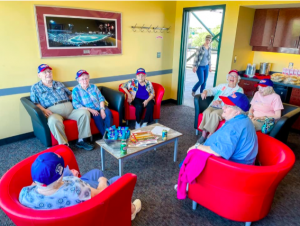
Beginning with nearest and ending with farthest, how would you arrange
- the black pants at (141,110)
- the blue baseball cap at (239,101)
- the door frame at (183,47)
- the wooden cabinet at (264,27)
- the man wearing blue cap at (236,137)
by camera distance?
the man wearing blue cap at (236,137) → the blue baseball cap at (239,101) → the black pants at (141,110) → the wooden cabinet at (264,27) → the door frame at (183,47)

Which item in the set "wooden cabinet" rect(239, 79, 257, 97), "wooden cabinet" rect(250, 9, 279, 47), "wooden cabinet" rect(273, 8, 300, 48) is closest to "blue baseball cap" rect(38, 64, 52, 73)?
"wooden cabinet" rect(239, 79, 257, 97)

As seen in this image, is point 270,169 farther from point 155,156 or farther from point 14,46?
point 14,46

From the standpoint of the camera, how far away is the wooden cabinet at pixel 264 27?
Answer: 4195 millimetres

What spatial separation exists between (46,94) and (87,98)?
58cm

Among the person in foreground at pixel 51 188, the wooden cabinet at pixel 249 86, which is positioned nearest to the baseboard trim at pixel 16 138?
the person in foreground at pixel 51 188

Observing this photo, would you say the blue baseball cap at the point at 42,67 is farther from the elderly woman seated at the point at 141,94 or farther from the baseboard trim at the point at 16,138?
the elderly woman seated at the point at 141,94

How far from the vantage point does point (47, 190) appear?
1264 mm

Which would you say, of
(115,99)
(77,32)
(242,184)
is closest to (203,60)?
(115,99)

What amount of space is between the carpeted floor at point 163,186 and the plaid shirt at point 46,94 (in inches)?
26.9

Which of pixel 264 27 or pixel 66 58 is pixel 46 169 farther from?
pixel 264 27

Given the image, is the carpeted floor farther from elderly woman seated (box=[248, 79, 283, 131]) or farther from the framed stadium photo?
the framed stadium photo

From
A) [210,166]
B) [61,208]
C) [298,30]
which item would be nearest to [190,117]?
[298,30]

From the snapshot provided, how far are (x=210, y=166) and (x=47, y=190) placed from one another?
1.18 metres

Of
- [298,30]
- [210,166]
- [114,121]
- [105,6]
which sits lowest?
[114,121]
